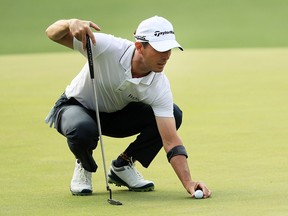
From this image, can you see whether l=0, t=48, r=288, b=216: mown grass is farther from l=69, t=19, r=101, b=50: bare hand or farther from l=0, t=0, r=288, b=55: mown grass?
l=0, t=0, r=288, b=55: mown grass

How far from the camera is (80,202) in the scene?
5977 mm

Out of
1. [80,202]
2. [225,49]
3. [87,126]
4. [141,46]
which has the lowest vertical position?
[80,202]

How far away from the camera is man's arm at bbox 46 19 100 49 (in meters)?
5.70

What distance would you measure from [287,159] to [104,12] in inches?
658

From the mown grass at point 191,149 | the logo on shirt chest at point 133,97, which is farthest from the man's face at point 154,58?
the mown grass at point 191,149

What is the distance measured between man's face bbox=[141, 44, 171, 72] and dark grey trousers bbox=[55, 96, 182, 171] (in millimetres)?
525

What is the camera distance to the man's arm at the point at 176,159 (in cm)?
595

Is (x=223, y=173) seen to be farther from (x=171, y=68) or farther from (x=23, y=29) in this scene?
(x=23, y=29)

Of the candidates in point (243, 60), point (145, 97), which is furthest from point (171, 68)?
point (145, 97)

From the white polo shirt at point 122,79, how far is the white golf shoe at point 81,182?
0.51 meters

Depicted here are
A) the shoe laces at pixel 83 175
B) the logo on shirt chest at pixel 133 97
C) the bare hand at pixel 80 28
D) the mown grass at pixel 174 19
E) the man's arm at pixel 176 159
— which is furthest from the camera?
the mown grass at pixel 174 19

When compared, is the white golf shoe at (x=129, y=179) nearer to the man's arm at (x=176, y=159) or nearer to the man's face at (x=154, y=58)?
the man's arm at (x=176, y=159)

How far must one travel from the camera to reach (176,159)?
6.03 metres

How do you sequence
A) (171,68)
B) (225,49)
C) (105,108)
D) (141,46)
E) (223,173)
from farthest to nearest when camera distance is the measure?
1. (225,49)
2. (171,68)
3. (223,173)
4. (105,108)
5. (141,46)
